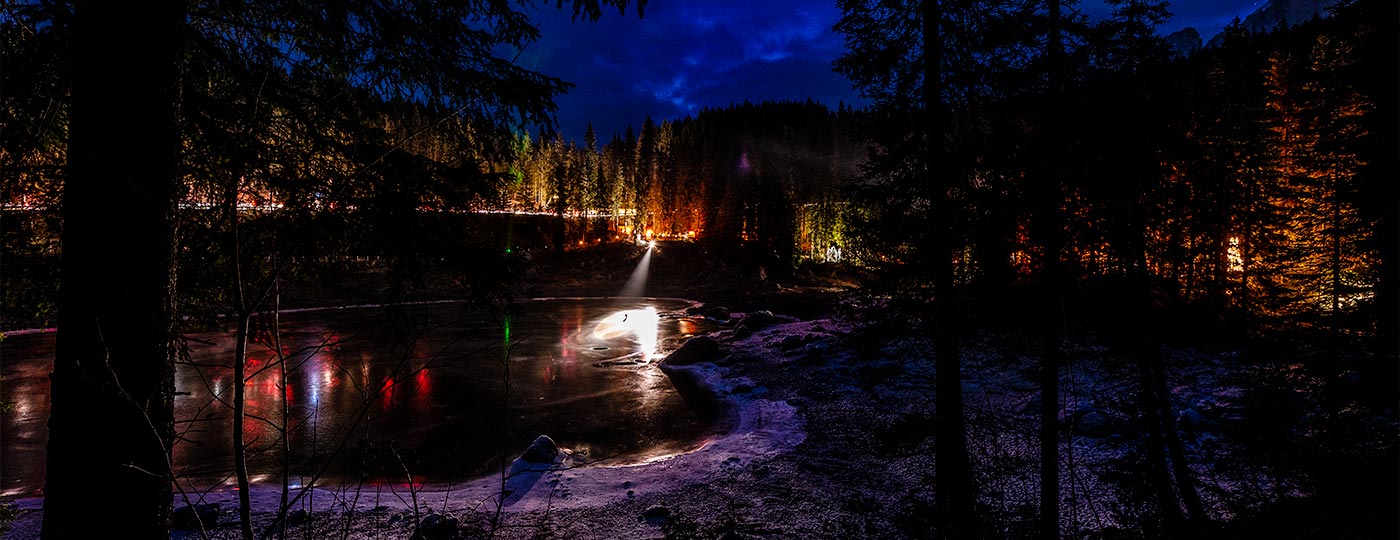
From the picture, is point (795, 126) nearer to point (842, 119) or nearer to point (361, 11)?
point (842, 119)

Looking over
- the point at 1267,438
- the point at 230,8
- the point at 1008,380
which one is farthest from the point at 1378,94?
the point at 230,8

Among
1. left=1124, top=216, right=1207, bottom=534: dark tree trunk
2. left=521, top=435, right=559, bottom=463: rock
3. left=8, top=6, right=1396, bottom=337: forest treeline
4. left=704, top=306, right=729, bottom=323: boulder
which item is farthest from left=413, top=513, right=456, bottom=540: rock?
left=704, top=306, right=729, bottom=323: boulder

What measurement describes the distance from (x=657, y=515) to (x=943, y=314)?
6.52m

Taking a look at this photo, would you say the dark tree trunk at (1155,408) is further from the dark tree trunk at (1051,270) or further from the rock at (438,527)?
the rock at (438,527)

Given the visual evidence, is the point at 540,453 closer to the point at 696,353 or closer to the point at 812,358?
the point at 696,353

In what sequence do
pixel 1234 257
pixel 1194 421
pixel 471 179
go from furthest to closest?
1. pixel 1234 257
2. pixel 1194 421
3. pixel 471 179

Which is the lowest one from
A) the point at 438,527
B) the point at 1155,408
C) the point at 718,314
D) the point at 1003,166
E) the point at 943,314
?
the point at 438,527

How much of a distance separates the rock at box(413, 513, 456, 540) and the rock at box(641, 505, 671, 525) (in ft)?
10.8

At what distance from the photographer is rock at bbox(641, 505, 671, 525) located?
962 cm

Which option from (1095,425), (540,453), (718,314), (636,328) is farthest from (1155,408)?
(718,314)

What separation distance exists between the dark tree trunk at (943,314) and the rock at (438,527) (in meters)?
8.25

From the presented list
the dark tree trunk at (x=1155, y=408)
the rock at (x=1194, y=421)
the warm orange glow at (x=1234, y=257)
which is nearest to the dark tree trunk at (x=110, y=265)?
the dark tree trunk at (x=1155, y=408)

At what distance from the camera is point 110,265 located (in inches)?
122

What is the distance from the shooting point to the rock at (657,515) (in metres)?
9.62
